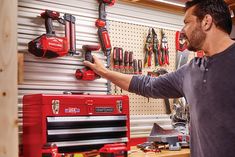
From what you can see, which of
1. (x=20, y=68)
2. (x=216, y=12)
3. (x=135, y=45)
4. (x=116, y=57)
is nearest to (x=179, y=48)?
(x=135, y=45)

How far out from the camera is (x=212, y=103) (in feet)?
5.92

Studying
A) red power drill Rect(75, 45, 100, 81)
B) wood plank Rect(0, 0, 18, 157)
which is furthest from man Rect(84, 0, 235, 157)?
wood plank Rect(0, 0, 18, 157)

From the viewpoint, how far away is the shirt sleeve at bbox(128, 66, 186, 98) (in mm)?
2135

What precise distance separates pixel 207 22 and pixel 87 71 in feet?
3.27

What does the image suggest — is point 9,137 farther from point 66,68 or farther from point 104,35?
point 104,35

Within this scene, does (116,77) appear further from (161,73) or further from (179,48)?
(179,48)

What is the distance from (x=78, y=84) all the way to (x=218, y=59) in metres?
1.17

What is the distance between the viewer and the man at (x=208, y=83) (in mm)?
1763

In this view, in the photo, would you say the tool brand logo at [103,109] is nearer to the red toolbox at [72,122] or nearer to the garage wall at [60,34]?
the red toolbox at [72,122]

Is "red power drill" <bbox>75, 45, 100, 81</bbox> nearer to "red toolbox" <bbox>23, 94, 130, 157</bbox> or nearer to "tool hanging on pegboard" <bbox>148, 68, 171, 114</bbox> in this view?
"red toolbox" <bbox>23, 94, 130, 157</bbox>

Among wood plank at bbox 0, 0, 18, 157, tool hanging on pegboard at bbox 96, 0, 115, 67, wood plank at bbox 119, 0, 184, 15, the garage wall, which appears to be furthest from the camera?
wood plank at bbox 119, 0, 184, 15

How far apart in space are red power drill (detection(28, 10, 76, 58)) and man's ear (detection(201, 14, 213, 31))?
96 centimetres

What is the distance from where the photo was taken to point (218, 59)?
6.09ft

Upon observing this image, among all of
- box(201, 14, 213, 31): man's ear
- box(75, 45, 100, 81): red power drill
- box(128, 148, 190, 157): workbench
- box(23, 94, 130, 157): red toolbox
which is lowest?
box(128, 148, 190, 157): workbench
